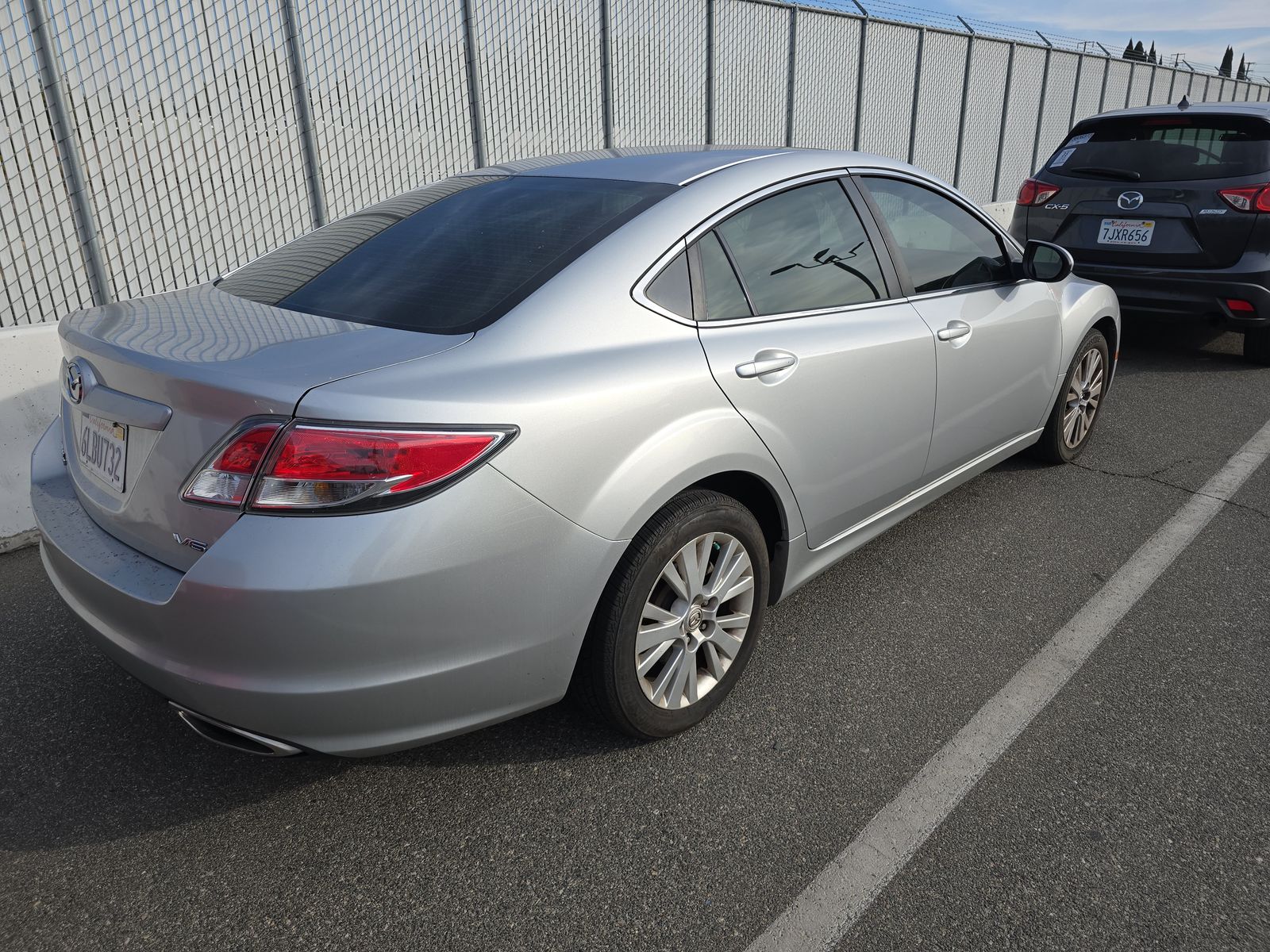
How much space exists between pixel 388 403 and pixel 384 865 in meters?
1.14

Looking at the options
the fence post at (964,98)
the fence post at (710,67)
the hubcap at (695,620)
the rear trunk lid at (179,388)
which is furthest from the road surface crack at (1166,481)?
the fence post at (964,98)

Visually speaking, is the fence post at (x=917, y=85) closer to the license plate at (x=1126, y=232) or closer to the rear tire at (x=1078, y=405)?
the license plate at (x=1126, y=232)

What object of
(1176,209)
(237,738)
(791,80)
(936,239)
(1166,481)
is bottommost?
(1166,481)

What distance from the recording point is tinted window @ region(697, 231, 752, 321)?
8.43 ft

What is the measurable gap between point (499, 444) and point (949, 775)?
5.02ft

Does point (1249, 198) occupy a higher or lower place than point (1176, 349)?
higher

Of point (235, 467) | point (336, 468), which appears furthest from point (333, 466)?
point (235, 467)

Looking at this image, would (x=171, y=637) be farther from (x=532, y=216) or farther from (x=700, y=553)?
(x=532, y=216)

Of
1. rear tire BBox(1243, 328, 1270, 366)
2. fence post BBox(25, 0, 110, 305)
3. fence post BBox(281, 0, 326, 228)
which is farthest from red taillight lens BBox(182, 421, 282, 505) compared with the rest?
rear tire BBox(1243, 328, 1270, 366)

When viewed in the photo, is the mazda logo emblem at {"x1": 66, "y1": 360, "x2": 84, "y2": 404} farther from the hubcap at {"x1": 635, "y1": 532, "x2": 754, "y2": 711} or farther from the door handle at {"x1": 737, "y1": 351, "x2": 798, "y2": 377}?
the door handle at {"x1": 737, "y1": 351, "x2": 798, "y2": 377}

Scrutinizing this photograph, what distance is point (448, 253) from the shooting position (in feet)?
8.48

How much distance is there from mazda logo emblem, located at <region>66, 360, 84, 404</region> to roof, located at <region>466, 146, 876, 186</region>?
145 centimetres

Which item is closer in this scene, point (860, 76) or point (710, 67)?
point (710, 67)

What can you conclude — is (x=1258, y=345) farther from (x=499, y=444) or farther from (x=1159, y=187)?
(x=499, y=444)
